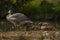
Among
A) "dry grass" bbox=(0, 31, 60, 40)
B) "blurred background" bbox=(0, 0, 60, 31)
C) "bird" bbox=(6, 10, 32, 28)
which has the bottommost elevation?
"blurred background" bbox=(0, 0, 60, 31)

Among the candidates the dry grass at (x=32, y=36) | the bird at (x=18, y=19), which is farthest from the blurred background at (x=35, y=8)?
the dry grass at (x=32, y=36)

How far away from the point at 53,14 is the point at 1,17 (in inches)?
74.7

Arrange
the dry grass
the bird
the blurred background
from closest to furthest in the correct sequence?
the dry grass → the bird → the blurred background

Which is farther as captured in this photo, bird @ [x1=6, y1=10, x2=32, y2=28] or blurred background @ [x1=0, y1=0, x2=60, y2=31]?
blurred background @ [x1=0, y1=0, x2=60, y2=31]

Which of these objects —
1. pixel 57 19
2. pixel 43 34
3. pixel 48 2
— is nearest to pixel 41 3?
pixel 48 2

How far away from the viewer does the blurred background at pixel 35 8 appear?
10.3 m

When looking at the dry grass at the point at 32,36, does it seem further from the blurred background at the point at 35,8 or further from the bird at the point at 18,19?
the blurred background at the point at 35,8

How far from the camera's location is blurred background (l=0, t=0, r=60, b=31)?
10.3 metres

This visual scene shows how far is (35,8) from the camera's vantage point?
10.9 metres

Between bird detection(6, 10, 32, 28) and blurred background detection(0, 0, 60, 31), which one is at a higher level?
bird detection(6, 10, 32, 28)

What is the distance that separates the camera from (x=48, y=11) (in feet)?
35.6

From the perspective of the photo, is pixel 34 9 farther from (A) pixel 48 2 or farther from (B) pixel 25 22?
(B) pixel 25 22

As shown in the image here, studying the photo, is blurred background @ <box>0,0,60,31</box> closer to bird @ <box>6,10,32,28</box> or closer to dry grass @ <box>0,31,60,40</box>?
bird @ <box>6,10,32,28</box>

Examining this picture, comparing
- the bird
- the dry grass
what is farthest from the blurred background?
the dry grass
